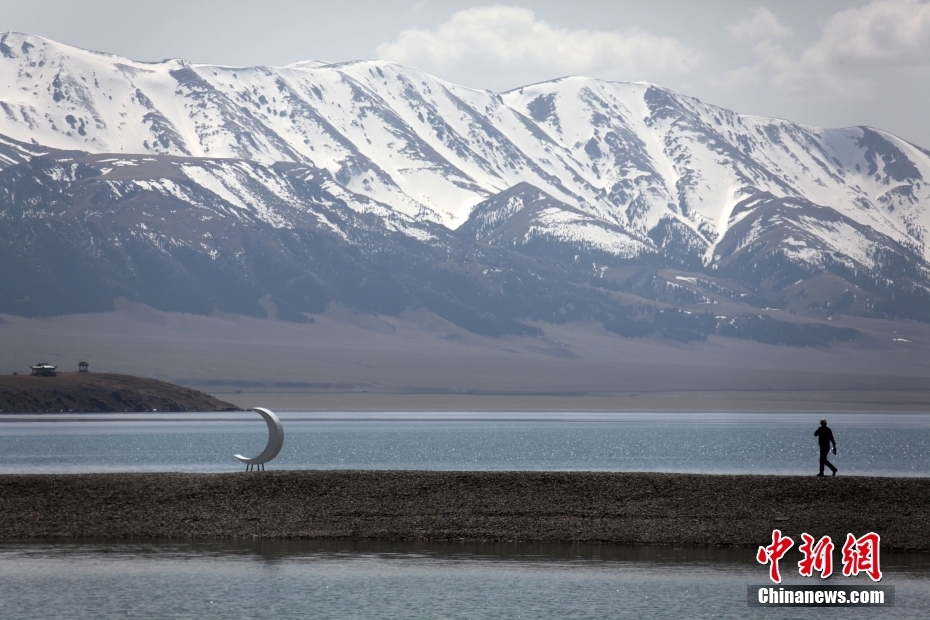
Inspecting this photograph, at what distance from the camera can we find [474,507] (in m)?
46.1

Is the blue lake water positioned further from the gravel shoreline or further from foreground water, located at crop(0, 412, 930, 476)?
foreground water, located at crop(0, 412, 930, 476)

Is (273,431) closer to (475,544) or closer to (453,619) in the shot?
(475,544)

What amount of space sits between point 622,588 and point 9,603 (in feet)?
52.2

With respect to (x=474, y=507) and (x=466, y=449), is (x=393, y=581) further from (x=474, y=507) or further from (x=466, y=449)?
(x=466, y=449)

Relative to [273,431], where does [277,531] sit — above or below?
below

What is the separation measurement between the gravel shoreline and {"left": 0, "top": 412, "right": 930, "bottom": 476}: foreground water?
16.1 m

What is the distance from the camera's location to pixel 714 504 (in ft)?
149

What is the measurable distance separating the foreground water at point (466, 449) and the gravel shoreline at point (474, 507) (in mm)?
16131

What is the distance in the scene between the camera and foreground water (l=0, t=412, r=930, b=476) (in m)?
70.9

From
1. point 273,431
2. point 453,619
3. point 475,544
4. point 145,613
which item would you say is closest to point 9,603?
point 145,613

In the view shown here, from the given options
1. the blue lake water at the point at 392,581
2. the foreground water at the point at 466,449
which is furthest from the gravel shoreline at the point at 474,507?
the foreground water at the point at 466,449

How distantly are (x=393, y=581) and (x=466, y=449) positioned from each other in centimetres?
5561

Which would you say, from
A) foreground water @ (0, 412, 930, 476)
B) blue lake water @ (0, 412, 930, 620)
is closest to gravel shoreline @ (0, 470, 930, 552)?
blue lake water @ (0, 412, 930, 620)

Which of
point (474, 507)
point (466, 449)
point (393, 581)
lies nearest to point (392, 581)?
point (393, 581)
